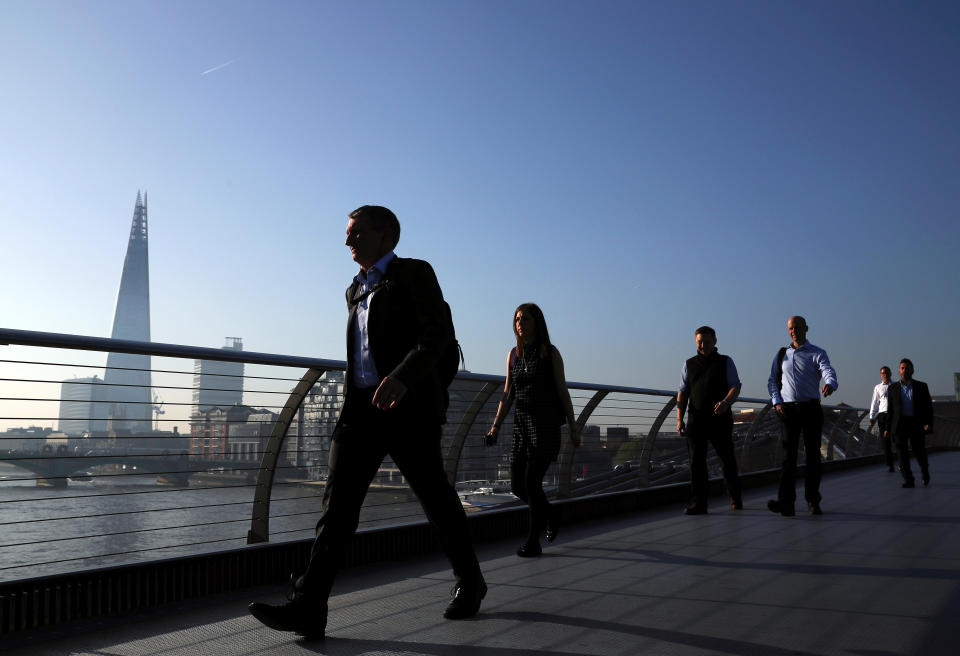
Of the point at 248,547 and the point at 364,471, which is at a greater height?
the point at 364,471

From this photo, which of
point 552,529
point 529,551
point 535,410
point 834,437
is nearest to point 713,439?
point 552,529

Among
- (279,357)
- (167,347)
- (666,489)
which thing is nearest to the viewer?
(167,347)

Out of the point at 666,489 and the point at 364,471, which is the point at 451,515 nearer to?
the point at 364,471

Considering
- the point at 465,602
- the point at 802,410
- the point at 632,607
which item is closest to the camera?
the point at 465,602

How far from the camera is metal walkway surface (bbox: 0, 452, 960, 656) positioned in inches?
108

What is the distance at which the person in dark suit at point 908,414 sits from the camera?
31.5 feet

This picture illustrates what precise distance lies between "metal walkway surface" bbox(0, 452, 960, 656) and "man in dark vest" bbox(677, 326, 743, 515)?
1686 mm

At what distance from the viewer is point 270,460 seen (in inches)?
159

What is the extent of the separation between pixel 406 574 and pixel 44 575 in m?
1.65

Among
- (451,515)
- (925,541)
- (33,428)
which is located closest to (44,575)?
(33,428)

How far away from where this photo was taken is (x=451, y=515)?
3.11 metres

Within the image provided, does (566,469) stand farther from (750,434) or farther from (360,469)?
(750,434)

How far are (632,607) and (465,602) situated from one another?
2.28ft

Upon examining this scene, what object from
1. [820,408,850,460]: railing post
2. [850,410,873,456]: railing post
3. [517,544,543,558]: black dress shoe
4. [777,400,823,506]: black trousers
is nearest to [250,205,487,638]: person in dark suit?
[517,544,543,558]: black dress shoe
